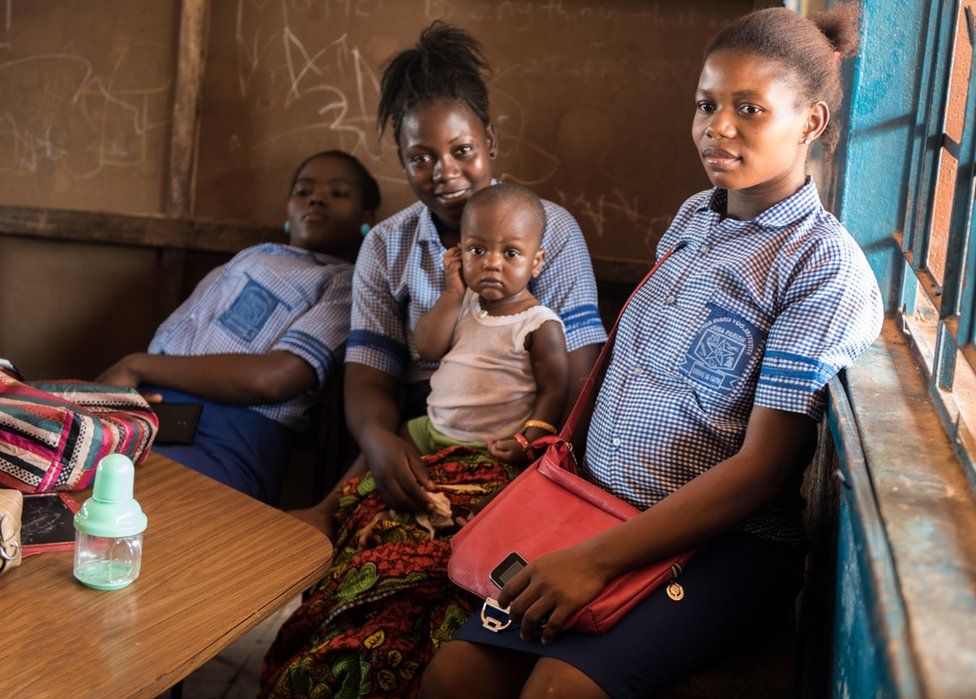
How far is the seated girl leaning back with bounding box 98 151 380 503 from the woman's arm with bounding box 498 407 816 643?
1.27 metres

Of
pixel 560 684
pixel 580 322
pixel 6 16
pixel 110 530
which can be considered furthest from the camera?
pixel 6 16

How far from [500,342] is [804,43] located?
3.08 feet

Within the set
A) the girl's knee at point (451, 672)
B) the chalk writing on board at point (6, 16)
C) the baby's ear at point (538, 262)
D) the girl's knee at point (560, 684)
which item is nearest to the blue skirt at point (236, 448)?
the baby's ear at point (538, 262)

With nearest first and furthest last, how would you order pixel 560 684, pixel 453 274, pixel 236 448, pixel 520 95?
pixel 560 684 → pixel 453 274 → pixel 236 448 → pixel 520 95

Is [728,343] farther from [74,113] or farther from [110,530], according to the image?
[74,113]

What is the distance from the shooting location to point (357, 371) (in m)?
2.72

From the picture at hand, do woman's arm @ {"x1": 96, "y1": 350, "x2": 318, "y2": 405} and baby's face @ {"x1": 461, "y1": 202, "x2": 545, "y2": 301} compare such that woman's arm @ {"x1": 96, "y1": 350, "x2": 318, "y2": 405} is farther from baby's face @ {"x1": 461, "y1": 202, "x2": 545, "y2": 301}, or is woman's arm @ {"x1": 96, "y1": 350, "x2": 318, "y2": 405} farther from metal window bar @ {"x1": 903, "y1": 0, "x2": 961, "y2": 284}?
metal window bar @ {"x1": 903, "y1": 0, "x2": 961, "y2": 284}

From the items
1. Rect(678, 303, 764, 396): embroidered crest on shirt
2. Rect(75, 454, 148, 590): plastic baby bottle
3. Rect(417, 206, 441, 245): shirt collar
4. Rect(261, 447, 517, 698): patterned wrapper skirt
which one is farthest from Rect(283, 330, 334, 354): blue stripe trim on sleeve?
Rect(75, 454, 148, 590): plastic baby bottle

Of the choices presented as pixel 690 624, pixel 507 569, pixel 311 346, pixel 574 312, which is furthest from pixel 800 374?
pixel 311 346

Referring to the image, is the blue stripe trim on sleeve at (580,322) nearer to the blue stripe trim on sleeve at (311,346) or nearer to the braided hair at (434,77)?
the braided hair at (434,77)

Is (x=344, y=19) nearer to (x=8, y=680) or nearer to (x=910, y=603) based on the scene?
(x=8, y=680)

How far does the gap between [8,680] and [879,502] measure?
1.07 m

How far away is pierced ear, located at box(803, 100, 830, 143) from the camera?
1.85 metres

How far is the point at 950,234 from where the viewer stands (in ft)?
4.99
